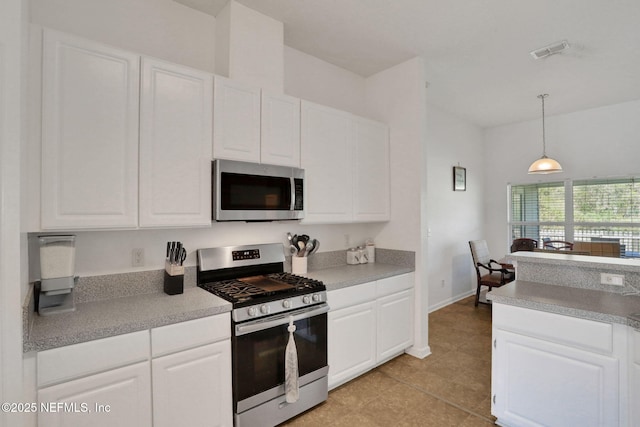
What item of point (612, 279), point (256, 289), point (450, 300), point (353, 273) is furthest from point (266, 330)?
point (450, 300)

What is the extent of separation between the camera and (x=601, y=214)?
4797mm

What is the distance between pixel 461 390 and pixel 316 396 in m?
1.20

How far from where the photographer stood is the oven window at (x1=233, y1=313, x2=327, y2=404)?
1.90m

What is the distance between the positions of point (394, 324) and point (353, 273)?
2.15 ft

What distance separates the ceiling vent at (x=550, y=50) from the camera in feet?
9.42

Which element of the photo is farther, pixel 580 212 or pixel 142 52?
pixel 580 212

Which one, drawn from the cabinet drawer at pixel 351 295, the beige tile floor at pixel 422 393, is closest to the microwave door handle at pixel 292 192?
the cabinet drawer at pixel 351 295

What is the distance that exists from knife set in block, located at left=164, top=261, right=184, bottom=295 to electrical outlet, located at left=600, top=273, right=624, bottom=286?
2.74m

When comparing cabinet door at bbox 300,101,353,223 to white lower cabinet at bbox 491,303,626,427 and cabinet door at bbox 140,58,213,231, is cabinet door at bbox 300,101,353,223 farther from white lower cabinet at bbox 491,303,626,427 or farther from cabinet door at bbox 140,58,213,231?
white lower cabinet at bbox 491,303,626,427

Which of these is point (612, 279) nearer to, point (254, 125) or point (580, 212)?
point (254, 125)

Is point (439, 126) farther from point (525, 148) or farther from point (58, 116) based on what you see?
point (58, 116)

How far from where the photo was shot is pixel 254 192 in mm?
2314

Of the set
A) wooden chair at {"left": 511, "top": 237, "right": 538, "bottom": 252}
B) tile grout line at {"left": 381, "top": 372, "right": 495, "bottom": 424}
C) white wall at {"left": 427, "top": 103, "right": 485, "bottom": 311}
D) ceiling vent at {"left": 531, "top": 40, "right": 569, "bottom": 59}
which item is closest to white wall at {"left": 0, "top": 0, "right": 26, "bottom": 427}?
tile grout line at {"left": 381, "top": 372, "right": 495, "bottom": 424}

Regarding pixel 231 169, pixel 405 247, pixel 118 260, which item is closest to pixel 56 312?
pixel 118 260
